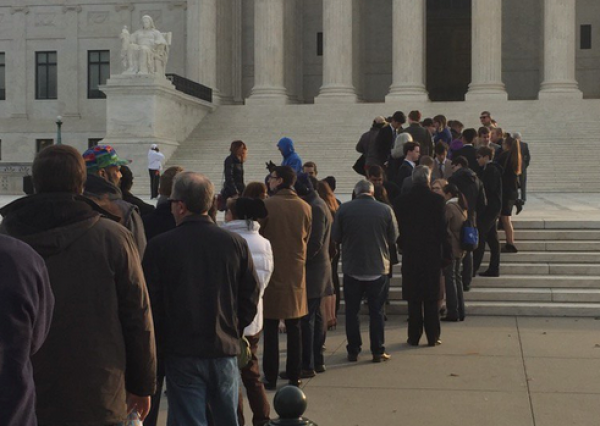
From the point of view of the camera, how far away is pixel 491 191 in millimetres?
14234

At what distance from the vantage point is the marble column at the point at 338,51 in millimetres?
41188

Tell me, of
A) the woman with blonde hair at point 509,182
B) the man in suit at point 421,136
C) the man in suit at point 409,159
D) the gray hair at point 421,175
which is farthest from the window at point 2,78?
the gray hair at point 421,175

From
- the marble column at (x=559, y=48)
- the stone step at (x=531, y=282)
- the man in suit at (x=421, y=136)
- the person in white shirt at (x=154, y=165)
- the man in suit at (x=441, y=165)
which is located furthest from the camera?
the marble column at (x=559, y=48)

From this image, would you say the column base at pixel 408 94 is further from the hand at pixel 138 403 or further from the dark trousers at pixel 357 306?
the hand at pixel 138 403

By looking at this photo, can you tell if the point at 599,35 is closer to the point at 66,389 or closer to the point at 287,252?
the point at 287,252

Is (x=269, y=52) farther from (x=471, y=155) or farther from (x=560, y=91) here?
(x=471, y=155)

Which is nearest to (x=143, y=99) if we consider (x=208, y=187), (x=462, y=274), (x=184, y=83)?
(x=184, y=83)

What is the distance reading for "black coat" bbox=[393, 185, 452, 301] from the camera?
10922 millimetres

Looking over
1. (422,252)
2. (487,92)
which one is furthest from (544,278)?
(487,92)

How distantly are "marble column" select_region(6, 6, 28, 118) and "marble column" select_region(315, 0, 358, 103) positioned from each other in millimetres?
17043

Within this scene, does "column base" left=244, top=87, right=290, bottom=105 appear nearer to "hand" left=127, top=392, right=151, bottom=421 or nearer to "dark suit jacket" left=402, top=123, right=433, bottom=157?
"dark suit jacket" left=402, top=123, right=433, bottom=157

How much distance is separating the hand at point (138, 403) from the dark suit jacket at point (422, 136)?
11648 mm

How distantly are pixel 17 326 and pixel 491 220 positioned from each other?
1121 cm

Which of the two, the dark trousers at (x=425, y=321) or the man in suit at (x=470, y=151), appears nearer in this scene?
the dark trousers at (x=425, y=321)
